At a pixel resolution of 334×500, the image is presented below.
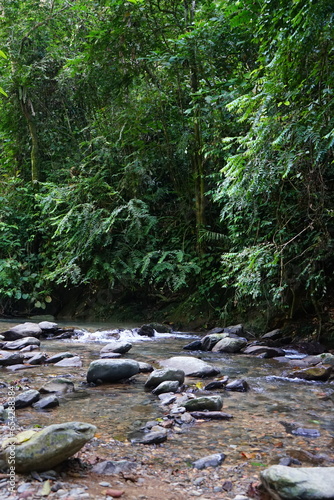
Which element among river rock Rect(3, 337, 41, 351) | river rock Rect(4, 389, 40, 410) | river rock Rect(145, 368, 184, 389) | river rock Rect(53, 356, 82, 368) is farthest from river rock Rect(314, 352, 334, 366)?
river rock Rect(3, 337, 41, 351)

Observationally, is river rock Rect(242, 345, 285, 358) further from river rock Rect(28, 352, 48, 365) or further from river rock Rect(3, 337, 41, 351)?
river rock Rect(3, 337, 41, 351)

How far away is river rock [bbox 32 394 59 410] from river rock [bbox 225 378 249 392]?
67.4 inches

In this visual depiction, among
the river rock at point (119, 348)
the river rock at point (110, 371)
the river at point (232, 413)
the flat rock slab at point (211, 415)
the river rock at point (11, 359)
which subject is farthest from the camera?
the river rock at point (119, 348)

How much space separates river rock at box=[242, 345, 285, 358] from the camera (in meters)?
5.94

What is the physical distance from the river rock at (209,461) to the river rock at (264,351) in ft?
11.7

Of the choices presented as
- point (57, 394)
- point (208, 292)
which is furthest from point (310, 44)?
point (208, 292)

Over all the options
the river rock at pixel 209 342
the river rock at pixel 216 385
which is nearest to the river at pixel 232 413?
the river rock at pixel 216 385

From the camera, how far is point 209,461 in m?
2.48

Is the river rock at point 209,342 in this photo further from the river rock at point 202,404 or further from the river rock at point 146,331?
the river rock at point 202,404

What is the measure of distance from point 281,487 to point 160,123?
358 inches

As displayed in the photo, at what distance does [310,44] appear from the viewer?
13.6 ft

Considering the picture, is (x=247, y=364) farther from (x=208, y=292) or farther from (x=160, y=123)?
(x=160, y=123)

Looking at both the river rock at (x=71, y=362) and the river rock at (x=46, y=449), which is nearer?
the river rock at (x=46, y=449)

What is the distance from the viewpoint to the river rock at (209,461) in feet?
8.02
